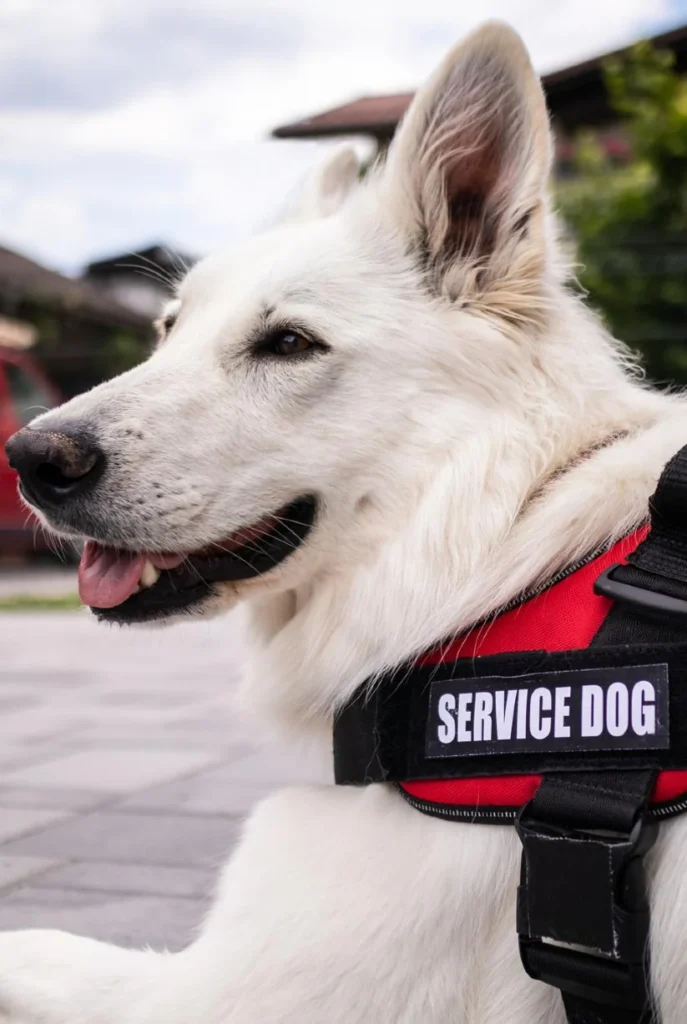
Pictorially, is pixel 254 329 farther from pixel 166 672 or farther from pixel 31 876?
pixel 166 672

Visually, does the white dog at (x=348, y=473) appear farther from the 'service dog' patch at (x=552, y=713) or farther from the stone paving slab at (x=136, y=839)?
the stone paving slab at (x=136, y=839)

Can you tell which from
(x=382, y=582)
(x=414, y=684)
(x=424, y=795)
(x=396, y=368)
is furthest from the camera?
(x=396, y=368)

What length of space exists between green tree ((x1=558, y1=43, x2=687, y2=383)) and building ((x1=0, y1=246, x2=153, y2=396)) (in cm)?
1238

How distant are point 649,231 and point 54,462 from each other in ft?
49.7

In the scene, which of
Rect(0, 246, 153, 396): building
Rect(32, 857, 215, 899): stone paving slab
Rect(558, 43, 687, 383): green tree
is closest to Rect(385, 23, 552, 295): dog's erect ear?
Rect(32, 857, 215, 899): stone paving slab

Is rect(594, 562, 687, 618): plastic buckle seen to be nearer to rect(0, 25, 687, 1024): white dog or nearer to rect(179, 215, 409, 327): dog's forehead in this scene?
rect(0, 25, 687, 1024): white dog

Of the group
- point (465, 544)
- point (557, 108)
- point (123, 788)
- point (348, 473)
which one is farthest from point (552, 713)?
point (557, 108)

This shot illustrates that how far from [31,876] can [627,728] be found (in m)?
2.04

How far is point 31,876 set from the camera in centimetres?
301

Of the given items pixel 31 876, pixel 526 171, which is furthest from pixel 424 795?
pixel 31 876

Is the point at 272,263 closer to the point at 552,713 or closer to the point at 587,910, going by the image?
the point at 552,713

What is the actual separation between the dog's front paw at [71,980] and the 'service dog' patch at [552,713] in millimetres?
Result: 659

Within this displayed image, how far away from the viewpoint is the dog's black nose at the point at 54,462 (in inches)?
80.4

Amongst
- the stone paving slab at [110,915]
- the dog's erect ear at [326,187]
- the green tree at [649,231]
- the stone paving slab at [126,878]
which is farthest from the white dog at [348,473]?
the green tree at [649,231]
